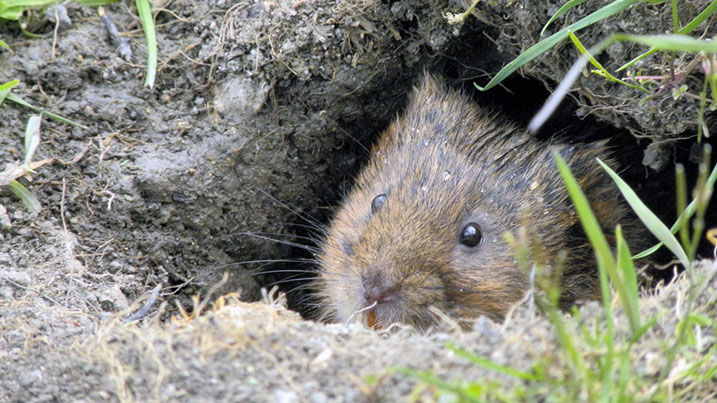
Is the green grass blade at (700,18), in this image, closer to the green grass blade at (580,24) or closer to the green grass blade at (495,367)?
the green grass blade at (580,24)

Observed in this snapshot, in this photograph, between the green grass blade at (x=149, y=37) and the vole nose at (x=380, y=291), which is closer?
the vole nose at (x=380, y=291)

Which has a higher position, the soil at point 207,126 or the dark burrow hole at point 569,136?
the dark burrow hole at point 569,136

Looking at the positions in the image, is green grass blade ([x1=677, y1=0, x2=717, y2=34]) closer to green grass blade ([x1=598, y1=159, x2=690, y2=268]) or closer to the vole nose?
green grass blade ([x1=598, y1=159, x2=690, y2=268])

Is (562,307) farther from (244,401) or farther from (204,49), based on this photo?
(204,49)

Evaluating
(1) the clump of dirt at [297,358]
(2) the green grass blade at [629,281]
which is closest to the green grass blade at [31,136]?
(1) the clump of dirt at [297,358]

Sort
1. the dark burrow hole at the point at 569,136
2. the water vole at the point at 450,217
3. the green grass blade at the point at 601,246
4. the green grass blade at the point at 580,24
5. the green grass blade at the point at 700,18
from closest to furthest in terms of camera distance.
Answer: the green grass blade at the point at 601,246 < the green grass blade at the point at 700,18 < the green grass blade at the point at 580,24 < the water vole at the point at 450,217 < the dark burrow hole at the point at 569,136

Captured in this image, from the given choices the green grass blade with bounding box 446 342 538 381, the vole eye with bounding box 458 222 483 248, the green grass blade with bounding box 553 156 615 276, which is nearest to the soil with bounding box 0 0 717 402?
the vole eye with bounding box 458 222 483 248
